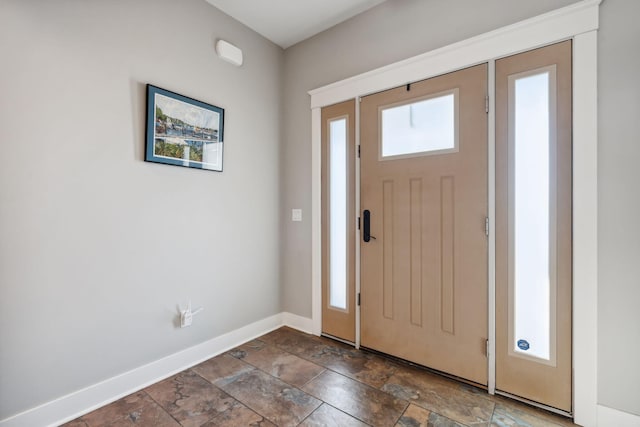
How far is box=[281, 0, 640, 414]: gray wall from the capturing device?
1449 millimetres

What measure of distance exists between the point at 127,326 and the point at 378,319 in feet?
5.83

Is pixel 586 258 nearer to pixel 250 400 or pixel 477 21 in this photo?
pixel 477 21

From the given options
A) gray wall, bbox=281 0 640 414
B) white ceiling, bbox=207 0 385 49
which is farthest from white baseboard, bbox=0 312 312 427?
white ceiling, bbox=207 0 385 49

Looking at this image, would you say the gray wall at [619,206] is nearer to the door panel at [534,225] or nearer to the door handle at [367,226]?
the door panel at [534,225]

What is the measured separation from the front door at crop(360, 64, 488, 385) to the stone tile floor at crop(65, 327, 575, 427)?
0.22 meters

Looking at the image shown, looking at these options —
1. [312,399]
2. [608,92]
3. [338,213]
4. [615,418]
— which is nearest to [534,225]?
[608,92]

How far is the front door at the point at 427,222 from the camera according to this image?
73.7 inches

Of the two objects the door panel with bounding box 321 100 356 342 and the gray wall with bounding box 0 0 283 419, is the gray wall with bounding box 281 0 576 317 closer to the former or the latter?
the door panel with bounding box 321 100 356 342

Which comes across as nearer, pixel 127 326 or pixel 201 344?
pixel 127 326

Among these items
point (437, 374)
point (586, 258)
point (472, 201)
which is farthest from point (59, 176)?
point (586, 258)

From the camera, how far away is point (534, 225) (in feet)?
5.57

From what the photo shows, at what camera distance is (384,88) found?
2.23 m

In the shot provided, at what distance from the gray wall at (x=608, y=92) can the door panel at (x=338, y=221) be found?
0.45 metres

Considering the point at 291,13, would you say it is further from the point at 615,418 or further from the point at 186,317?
the point at 615,418
